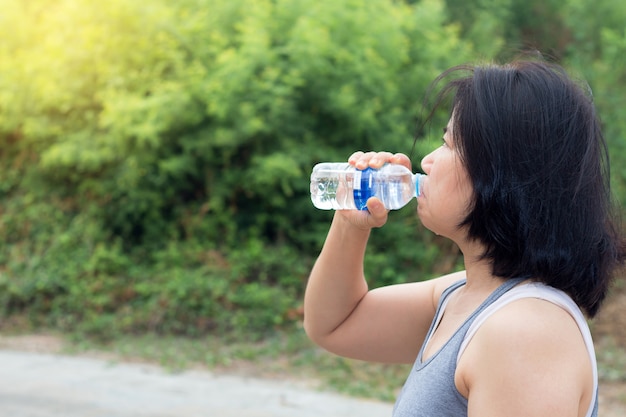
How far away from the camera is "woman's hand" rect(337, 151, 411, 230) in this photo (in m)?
1.54

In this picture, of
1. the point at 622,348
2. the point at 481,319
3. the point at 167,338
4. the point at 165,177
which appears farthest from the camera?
the point at 165,177

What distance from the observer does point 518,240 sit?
1.39m

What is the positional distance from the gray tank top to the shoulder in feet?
0.19

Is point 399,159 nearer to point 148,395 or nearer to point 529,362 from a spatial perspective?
point 529,362

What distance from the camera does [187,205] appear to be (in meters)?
8.07

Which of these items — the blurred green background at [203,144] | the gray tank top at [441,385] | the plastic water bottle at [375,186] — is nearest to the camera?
the gray tank top at [441,385]

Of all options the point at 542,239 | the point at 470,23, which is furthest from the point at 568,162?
the point at 470,23

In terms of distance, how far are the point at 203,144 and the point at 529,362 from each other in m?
6.50

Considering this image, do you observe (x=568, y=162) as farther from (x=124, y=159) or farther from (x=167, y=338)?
(x=124, y=159)

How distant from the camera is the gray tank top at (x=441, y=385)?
1.33 meters

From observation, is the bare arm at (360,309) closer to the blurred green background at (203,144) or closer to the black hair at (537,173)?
the black hair at (537,173)

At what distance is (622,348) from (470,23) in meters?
5.69

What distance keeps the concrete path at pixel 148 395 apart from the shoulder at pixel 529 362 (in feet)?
12.8

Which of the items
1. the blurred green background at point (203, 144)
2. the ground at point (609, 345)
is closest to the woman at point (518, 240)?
the ground at point (609, 345)
